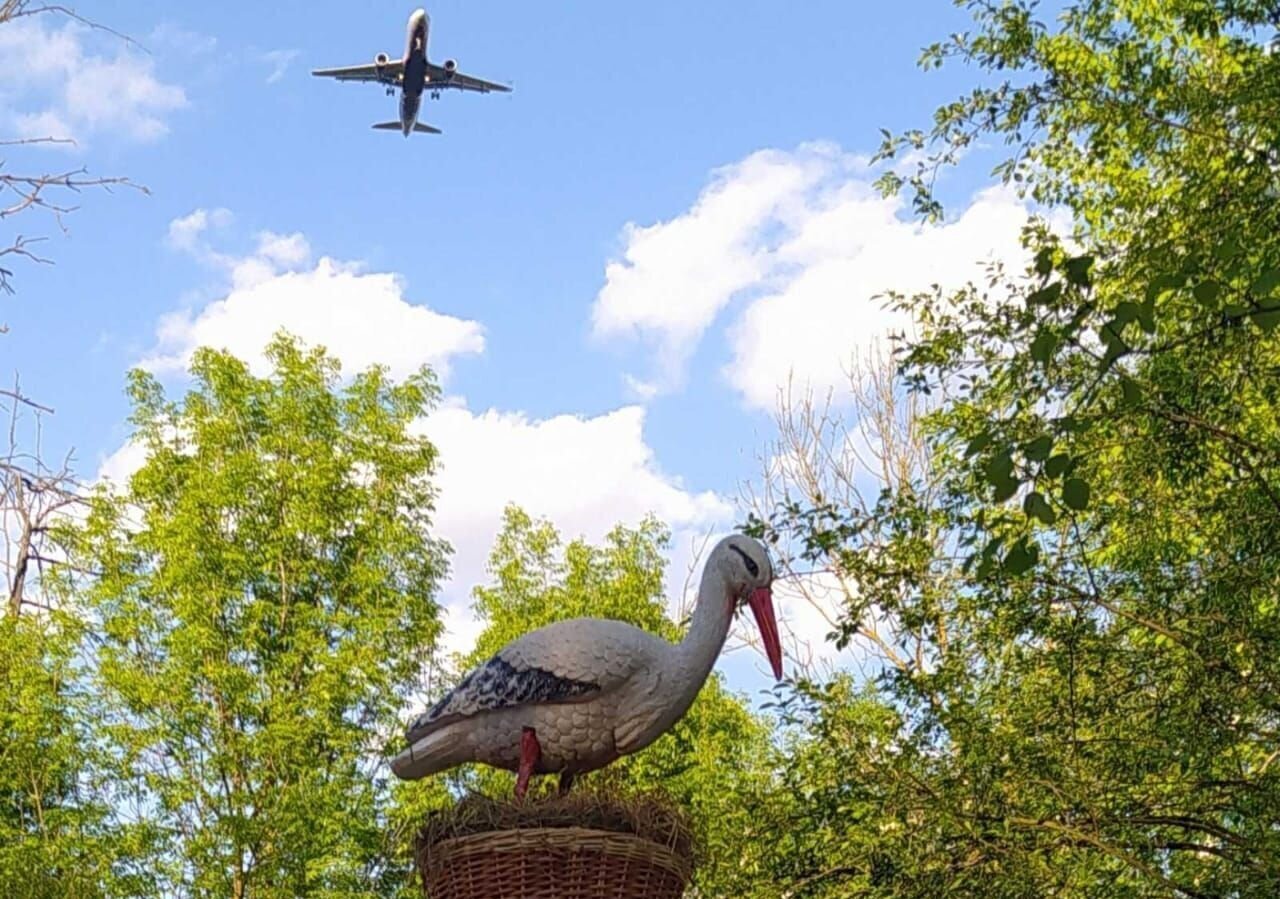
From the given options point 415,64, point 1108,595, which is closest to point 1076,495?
point 1108,595

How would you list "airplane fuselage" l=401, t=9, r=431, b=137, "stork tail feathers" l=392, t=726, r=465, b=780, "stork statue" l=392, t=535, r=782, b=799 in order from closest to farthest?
"stork statue" l=392, t=535, r=782, b=799
"stork tail feathers" l=392, t=726, r=465, b=780
"airplane fuselage" l=401, t=9, r=431, b=137

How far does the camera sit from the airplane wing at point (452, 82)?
1209 inches

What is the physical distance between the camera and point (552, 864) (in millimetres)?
4059

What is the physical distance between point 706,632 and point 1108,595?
4571 millimetres

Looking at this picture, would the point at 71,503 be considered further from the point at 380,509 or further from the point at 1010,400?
the point at 380,509

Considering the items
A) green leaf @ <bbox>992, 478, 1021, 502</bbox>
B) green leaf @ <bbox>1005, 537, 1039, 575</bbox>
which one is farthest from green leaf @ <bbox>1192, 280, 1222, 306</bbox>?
green leaf @ <bbox>1005, 537, 1039, 575</bbox>

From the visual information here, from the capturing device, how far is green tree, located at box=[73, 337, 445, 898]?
54.3ft

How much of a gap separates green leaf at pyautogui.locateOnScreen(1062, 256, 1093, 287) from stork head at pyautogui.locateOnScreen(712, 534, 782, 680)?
1.63 meters

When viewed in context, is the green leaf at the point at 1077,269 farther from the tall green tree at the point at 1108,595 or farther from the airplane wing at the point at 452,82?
the airplane wing at the point at 452,82

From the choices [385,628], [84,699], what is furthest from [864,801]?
[84,699]

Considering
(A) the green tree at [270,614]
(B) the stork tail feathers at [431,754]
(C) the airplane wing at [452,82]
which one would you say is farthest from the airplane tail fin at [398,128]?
(B) the stork tail feathers at [431,754]

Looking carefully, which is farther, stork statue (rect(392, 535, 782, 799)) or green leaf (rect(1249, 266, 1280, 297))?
stork statue (rect(392, 535, 782, 799))

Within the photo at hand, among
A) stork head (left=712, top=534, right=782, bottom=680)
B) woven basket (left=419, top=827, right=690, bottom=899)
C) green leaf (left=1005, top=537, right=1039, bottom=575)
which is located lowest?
woven basket (left=419, top=827, right=690, bottom=899)

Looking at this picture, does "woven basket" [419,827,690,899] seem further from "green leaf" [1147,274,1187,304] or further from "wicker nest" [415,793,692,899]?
"green leaf" [1147,274,1187,304]
